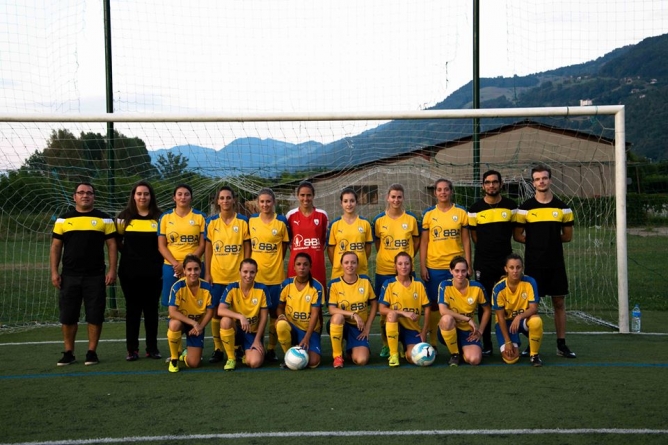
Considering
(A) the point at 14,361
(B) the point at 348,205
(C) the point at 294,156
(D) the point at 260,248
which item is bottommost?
(A) the point at 14,361

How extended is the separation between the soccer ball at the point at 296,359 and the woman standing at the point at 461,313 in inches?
46.8

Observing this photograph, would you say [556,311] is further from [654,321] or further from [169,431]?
[169,431]

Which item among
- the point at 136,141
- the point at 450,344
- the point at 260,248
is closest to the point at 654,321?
the point at 450,344

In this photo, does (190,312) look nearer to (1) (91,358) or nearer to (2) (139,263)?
(2) (139,263)

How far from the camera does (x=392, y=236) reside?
6.26 metres

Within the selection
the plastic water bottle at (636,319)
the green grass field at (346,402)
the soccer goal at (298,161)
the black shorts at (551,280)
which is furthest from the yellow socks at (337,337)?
the plastic water bottle at (636,319)

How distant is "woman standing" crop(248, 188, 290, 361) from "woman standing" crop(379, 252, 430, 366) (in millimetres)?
995

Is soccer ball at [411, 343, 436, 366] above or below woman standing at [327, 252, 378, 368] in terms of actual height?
below

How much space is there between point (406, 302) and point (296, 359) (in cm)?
112

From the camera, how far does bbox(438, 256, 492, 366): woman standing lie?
18.8 feet

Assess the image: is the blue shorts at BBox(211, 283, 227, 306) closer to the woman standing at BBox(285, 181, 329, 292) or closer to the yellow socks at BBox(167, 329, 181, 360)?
the yellow socks at BBox(167, 329, 181, 360)

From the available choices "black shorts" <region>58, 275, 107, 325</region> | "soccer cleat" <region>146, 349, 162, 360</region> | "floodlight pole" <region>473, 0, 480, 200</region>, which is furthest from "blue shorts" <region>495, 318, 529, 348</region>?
"black shorts" <region>58, 275, 107, 325</region>

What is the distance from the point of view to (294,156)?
824 cm

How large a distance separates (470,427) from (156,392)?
92.5 inches
